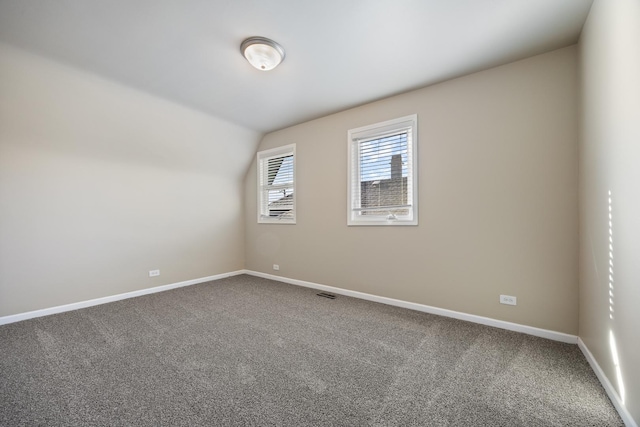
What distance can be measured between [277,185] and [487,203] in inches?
127

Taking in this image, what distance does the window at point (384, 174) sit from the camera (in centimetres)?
316

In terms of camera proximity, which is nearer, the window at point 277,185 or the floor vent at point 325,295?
the floor vent at point 325,295

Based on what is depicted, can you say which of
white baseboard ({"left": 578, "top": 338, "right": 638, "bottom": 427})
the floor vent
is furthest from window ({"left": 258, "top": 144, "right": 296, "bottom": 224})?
white baseboard ({"left": 578, "top": 338, "right": 638, "bottom": 427})

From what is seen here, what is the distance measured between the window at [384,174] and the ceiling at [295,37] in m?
0.56

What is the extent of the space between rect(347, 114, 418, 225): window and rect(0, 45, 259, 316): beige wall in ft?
7.13

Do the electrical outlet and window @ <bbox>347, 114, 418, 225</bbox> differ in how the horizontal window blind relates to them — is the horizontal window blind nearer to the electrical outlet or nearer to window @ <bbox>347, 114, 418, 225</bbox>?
window @ <bbox>347, 114, 418, 225</bbox>

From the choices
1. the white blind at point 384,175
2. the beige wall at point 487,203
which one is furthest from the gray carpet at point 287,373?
the white blind at point 384,175

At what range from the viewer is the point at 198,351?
2145mm

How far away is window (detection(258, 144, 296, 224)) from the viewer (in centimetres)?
443

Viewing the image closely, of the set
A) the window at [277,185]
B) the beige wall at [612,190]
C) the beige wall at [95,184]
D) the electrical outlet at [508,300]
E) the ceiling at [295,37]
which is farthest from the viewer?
the window at [277,185]

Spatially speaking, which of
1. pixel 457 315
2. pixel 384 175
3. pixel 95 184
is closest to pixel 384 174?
pixel 384 175

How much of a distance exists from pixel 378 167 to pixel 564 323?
2.43m

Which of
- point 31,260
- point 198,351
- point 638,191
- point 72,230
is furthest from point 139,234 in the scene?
point 638,191

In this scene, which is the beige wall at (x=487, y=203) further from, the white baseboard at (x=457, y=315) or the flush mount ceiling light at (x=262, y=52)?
the flush mount ceiling light at (x=262, y=52)
